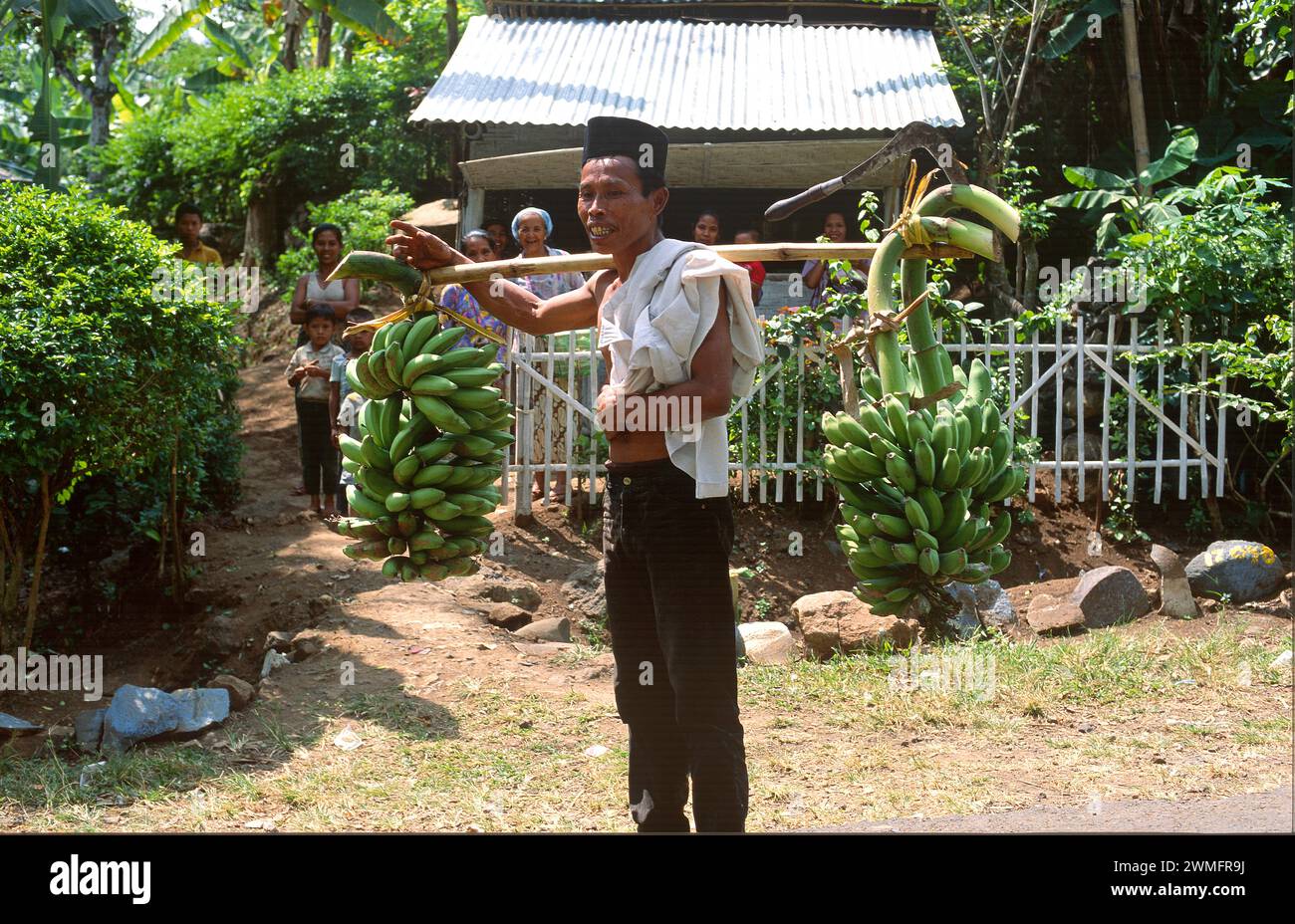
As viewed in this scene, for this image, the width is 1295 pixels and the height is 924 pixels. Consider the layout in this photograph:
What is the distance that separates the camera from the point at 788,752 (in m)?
4.94

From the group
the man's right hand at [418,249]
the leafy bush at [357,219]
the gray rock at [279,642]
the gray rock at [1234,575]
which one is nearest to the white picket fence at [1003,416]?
the gray rock at [1234,575]

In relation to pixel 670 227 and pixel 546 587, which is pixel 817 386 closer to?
pixel 546 587

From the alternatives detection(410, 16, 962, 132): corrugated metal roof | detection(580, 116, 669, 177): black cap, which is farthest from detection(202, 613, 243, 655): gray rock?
detection(410, 16, 962, 132): corrugated metal roof

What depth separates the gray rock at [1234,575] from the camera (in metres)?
7.06

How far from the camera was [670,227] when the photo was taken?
10.8m

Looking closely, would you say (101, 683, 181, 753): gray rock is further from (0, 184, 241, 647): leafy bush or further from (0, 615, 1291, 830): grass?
(0, 184, 241, 647): leafy bush

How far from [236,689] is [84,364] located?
163 cm

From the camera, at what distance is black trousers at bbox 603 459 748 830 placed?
10.0ft

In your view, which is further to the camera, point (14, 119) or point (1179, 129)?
point (14, 119)

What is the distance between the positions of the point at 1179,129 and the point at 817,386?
4.20m

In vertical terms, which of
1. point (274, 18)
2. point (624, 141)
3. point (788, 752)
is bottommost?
point (788, 752)

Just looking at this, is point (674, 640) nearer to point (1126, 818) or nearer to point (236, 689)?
point (1126, 818)

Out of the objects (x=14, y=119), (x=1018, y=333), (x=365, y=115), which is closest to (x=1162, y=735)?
(x=1018, y=333)

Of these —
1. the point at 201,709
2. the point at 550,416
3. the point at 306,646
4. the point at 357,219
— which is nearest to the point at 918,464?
the point at 201,709
